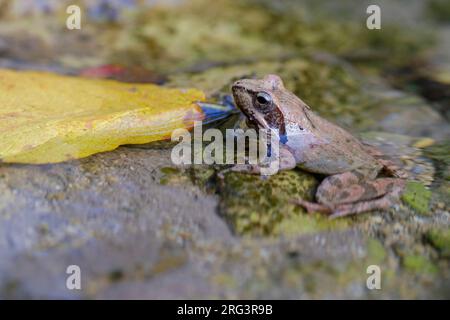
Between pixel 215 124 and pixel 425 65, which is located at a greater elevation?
pixel 425 65

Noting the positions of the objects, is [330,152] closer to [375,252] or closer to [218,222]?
[375,252]

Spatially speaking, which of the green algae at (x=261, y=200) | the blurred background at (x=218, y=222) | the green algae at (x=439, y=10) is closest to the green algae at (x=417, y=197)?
the blurred background at (x=218, y=222)

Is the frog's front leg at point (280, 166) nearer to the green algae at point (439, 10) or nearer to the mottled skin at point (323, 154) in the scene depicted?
the mottled skin at point (323, 154)

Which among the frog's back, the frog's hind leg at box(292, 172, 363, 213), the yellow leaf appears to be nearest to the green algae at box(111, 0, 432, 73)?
the yellow leaf

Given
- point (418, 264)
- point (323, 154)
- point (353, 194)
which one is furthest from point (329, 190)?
point (418, 264)

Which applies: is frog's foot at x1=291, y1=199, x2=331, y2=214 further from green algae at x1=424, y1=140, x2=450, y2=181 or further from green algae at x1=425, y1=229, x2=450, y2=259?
green algae at x1=424, y1=140, x2=450, y2=181
